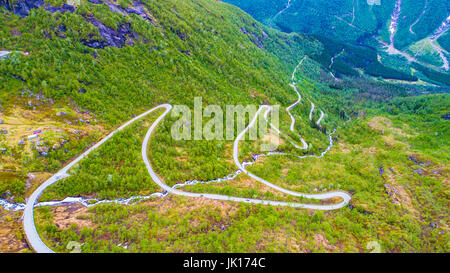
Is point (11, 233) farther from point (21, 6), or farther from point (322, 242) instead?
point (21, 6)

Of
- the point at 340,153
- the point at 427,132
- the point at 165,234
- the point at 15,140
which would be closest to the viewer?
the point at 165,234

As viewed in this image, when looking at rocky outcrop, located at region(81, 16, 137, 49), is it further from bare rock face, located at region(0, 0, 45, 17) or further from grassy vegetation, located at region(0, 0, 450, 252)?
bare rock face, located at region(0, 0, 45, 17)

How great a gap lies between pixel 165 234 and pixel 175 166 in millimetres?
21665

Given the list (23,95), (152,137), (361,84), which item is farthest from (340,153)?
(361,84)

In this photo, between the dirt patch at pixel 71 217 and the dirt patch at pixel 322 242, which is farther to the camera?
the dirt patch at pixel 322 242

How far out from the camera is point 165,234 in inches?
→ 1491

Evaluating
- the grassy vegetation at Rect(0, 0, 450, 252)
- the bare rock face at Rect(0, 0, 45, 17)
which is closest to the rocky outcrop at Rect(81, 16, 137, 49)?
the grassy vegetation at Rect(0, 0, 450, 252)

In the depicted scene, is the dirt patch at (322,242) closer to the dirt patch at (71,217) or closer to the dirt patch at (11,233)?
the dirt patch at (71,217)

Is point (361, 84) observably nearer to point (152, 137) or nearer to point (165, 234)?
point (152, 137)
